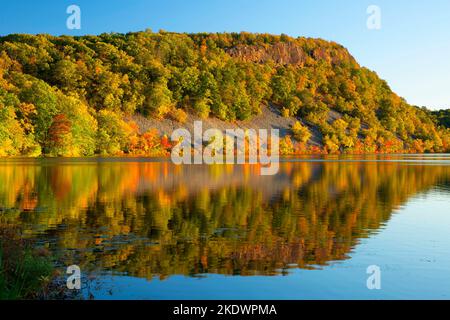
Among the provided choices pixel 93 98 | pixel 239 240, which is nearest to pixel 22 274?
pixel 239 240

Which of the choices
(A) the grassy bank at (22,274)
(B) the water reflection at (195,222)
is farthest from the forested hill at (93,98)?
(A) the grassy bank at (22,274)

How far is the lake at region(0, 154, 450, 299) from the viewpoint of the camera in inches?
551

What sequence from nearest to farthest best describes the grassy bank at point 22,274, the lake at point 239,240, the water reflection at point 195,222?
1. the grassy bank at point 22,274
2. the lake at point 239,240
3. the water reflection at point 195,222

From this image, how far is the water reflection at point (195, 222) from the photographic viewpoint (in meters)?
16.9

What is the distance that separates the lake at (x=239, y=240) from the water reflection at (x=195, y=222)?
0.18ft

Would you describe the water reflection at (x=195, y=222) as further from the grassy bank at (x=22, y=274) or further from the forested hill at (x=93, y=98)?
the forested hill at (x=93, y=98)

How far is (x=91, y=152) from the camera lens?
123m

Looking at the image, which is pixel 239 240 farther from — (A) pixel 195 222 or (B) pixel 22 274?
(B) pixel 22 274

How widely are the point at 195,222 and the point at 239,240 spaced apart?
4806mm

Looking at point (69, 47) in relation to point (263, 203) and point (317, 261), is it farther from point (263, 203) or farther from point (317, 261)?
point (317, 261)

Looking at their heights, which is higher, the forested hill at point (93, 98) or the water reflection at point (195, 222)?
the forested hill at point (93, 98)

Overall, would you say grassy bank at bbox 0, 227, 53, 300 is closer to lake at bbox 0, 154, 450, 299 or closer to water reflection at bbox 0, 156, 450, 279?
lake at bbox 0, 154, 450, 299

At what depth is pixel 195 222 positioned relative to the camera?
24.8 m

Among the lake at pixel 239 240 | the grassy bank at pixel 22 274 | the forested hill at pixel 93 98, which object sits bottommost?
the lake at pixel 239 240
